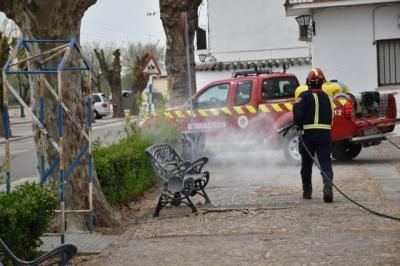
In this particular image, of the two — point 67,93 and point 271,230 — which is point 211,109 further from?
point 271,230

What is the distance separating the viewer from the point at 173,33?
19.8 m

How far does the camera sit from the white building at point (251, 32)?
4147 centimetres

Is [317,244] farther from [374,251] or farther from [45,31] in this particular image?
[45,31]

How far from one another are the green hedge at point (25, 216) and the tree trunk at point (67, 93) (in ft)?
6.50

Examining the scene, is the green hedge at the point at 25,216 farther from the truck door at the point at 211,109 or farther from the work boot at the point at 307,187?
the truck door at the point at 211,109

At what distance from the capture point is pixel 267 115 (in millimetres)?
16391

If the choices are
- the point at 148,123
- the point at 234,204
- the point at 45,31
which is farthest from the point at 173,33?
the point at 45,31

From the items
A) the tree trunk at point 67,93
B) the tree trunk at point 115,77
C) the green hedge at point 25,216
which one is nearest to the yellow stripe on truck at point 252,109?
the tree trunk at point 67,93

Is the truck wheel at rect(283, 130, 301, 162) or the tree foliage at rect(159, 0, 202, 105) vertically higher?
the tree foliage at rect(159, 0, 202, 105)

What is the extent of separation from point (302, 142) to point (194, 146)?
163 inches

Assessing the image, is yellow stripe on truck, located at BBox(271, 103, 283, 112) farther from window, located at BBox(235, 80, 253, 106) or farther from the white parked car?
the white parked car

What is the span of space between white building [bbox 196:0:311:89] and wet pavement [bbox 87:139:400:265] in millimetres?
28595

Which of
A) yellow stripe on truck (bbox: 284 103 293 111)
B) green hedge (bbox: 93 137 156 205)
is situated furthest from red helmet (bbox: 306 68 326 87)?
yellow stripe on truck (bbox: 284 103 293 111)

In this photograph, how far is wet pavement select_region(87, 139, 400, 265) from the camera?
736 centimetres
